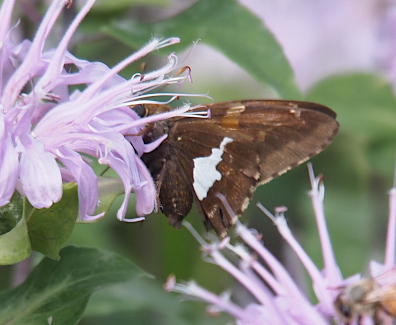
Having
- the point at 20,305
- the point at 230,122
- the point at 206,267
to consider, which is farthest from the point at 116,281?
the point at 206,267

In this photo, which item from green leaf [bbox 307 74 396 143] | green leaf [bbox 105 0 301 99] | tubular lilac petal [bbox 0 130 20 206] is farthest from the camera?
green leaf [bbox 307 74 396 143]

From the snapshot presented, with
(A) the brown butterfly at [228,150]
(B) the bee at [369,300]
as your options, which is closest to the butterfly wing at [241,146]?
(A) the brown butterfly at [228,150]

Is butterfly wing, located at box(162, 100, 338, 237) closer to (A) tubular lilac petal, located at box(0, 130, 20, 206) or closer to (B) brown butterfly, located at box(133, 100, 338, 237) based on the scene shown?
(B) brown butterfly, located at box(133, 100, 338, 237)

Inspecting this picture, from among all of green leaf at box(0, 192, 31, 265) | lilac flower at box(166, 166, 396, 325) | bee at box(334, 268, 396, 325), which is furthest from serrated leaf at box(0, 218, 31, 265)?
→ bee at box(334, 268, 396, 325)

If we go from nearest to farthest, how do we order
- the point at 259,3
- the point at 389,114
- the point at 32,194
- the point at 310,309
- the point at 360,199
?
the point at 32,194 → the point at 310,309 → the point at 389,114 → the point at 360,199 → the point at 259,3

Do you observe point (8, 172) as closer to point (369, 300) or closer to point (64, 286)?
point (64, 286)

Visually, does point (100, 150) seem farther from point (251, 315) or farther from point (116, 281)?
point (251, 315)

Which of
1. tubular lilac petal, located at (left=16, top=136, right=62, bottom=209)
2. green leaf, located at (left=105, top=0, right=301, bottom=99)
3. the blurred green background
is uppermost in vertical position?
green leaf, located at (left=105, top=0, right=301, bottom=99)

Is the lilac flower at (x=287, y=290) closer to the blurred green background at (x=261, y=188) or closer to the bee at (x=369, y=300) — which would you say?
the bee at (x=369, y=300)
